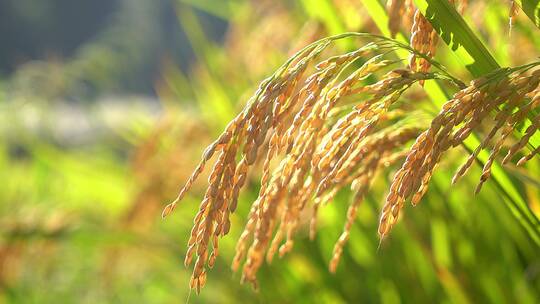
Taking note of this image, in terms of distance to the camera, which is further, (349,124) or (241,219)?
(241,219)

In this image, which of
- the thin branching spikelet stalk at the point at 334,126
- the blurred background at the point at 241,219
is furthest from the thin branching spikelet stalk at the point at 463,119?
the blurred background at the point at 241,219

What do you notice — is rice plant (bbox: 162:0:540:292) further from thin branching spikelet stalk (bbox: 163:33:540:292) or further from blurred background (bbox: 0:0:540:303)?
blurred background (bbox: 0:0:540:303)

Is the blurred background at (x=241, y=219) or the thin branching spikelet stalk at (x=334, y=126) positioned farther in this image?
the blurred background at (x=241, y=219)

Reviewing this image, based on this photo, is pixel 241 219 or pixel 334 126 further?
pixel 241 219

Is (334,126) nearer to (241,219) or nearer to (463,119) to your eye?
(463,119)

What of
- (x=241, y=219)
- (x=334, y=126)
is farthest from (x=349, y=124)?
(x=241, y=219)

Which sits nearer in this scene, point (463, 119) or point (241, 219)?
point (463, 119)

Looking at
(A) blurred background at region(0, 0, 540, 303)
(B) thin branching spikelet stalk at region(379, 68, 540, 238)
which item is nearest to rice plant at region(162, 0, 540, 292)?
(B) thin branching spikelet stalk at region(379, 68, 540, 238)

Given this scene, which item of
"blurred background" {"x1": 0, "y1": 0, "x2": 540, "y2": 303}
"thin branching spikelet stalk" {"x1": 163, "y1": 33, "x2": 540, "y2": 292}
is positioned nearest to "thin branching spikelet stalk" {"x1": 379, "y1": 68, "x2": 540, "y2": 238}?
"thin branching spikelet stalk" {"x1": 163, "y1": 33, "x2": 540, "y2": 292}

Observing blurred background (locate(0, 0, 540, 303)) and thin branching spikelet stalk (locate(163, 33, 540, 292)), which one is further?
blurred background (locate(0, 0, 540, 303))

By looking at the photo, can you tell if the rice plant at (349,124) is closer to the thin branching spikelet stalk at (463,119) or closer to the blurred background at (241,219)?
the thin branching spikelet stalk at (463,119)

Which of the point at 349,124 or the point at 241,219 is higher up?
the point at 241,219
